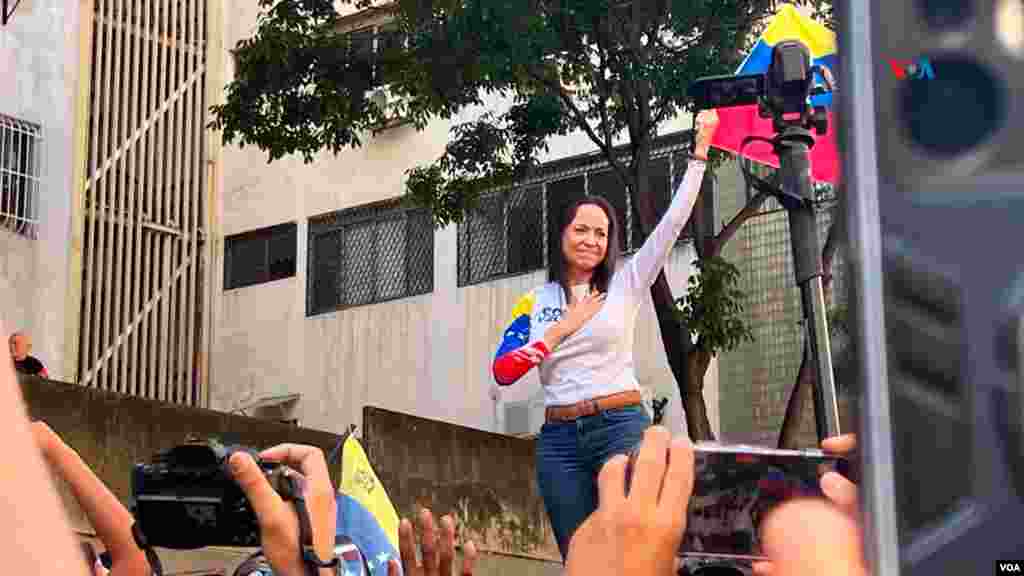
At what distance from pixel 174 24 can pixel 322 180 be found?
1.77 meters

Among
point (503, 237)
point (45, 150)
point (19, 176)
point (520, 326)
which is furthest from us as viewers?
point (45, 150)

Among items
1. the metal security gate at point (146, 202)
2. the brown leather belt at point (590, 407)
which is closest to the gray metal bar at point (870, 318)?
the brown leather belt at point (590, 407)

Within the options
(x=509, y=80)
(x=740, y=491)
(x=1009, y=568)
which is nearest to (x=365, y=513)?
(x=740, y=491)

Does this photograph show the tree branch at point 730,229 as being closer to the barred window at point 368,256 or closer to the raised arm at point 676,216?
the barred window at point 368,256

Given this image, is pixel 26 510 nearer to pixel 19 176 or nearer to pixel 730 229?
pixel 730 229

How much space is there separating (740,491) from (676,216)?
2.53m

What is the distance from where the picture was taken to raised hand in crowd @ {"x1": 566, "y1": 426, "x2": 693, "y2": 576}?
4.01 ft

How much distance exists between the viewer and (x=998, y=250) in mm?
665

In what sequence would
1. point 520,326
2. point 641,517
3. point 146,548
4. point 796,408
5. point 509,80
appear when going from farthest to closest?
point 509,80 < point 796,408 < point 520,326 < point 146,548 < point 641,517

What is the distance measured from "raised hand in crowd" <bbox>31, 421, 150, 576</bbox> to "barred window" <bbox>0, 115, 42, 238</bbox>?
11812 millimetres

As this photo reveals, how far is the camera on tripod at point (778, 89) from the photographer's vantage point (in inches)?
139

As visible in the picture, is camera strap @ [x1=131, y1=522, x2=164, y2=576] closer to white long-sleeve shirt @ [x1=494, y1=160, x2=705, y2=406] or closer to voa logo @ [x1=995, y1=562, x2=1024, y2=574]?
white long-sleeve shirt @ [x1=494, y1=160, x2=705, y2=406]

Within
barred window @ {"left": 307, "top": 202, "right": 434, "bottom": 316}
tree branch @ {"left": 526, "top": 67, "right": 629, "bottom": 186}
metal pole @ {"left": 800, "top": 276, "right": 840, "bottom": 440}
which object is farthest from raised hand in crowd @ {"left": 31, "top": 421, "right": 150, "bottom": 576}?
barred window @ {"left": 307, "top": 202, "right": 434, "bottom": 316}

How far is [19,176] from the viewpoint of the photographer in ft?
46.0
